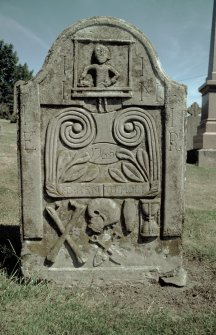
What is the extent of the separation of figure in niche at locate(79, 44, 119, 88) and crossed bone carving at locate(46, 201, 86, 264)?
1.06 metres

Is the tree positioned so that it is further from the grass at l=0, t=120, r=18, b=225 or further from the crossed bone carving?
the crossed bone carving

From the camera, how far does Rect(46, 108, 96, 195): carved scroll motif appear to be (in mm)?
3156

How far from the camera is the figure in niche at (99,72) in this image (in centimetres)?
310

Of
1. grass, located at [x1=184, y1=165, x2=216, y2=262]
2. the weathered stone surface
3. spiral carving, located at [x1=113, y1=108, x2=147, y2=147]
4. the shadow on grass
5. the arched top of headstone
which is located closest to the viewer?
the arched top of headstone

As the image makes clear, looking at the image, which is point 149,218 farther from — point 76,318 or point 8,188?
point 8,188

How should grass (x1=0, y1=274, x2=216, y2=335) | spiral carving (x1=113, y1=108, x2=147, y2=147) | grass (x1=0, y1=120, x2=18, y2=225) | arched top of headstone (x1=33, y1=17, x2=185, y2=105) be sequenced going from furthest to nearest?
grass (x1=0, y1=120, x2=18, y2=225), spiral carving (x1=113, y1=108, x2=147, y2=147), arched top of headstone (x1=33, y1=17, x2=185, y2=105), grass (x1=0, y1=274, x2=216, y2=335)

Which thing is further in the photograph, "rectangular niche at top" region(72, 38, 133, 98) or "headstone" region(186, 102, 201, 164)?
"headstone" region(186, 102, 201, 164)

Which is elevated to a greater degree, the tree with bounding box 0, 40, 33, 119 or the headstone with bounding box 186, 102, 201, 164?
the tree with bounding box 0, 40, 33, 119

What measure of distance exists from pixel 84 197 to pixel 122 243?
559 millimetres

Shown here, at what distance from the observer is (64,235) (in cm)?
326

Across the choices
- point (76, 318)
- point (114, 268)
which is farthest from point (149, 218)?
point (76, 318)

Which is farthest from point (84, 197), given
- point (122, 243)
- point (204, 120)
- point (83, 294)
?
point (204, 120)

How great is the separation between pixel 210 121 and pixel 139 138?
25.1 ft

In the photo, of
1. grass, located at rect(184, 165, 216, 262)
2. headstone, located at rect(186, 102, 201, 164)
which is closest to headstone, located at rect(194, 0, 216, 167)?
grass, located at rect(184, 165, 216, 262)
